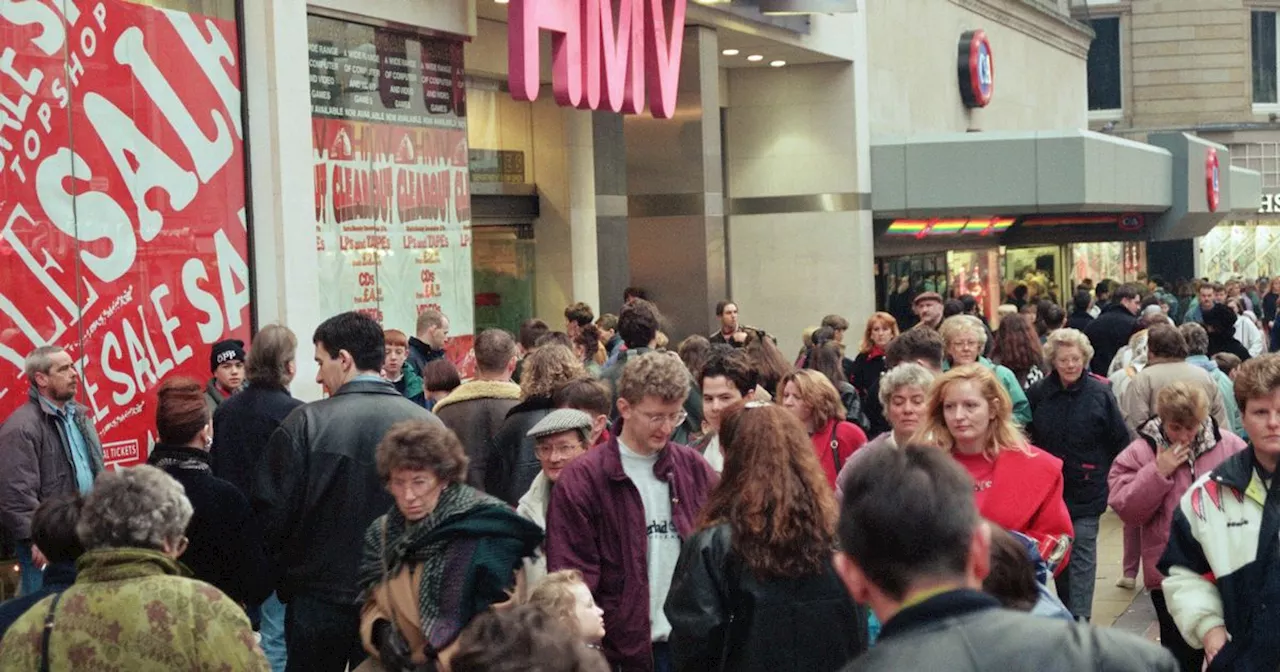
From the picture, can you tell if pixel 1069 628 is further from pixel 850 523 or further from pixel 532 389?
pixel 532 389

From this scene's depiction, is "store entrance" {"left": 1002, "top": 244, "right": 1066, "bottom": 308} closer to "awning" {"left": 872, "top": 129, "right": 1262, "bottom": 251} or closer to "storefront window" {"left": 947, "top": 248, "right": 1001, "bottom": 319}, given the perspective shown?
"storefront window" {"left": 947, "top": 248, "right": 1001, "bottom": 319}

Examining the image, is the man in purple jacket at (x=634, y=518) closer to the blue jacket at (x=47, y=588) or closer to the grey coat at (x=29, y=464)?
the blue jacket at (x=47, y=588)

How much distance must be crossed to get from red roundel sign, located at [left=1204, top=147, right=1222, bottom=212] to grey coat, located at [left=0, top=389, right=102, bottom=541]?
2765cm

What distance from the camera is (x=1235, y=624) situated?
552 cm

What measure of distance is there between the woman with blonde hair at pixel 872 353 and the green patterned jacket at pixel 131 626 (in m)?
8.72

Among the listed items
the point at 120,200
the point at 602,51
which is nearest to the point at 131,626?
the point at 120,200

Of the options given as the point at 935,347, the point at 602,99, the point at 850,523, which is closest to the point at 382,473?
the point at 850,523

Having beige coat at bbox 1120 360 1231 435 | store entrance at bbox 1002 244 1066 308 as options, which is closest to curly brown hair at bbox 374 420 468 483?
beige coat at bbox 1120 360 1231 435

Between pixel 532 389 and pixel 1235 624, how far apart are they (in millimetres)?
3911

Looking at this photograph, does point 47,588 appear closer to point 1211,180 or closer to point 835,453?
point 835,453

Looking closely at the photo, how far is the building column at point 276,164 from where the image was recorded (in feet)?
42.9

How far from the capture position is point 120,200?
1177cm

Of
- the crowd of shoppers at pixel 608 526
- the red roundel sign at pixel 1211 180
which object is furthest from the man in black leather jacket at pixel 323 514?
the red roundel sign at pixel 1211 180

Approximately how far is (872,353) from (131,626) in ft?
30.6
